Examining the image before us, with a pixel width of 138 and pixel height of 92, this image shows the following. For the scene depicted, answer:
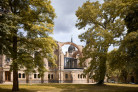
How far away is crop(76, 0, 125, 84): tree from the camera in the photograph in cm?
2484

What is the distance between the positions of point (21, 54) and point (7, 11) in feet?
16.0

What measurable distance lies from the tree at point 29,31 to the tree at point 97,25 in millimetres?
9697

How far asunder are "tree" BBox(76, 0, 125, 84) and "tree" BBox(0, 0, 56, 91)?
970 cm

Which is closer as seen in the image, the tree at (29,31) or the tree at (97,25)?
the tree at (29,31)

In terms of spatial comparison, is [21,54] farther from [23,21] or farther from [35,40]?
[23,21]

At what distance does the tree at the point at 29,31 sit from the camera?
1523cm

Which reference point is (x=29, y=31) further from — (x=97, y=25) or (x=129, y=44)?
(x=97, y=25)

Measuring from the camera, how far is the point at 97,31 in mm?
24938

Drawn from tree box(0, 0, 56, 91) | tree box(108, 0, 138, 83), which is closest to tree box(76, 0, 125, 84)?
tree box(108, 0, 138, 83)

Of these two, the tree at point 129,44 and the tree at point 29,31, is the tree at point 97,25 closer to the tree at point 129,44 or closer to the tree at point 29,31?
the tree at point 129,44

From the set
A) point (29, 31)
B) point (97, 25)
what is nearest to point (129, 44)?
point (29, 31)

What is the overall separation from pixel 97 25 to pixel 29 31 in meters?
16.0

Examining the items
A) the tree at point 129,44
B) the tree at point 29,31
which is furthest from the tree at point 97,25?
the tree at point 29,31

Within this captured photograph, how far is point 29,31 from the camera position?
54.4 feet
